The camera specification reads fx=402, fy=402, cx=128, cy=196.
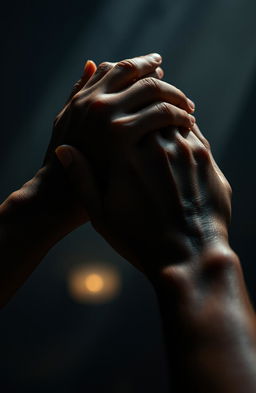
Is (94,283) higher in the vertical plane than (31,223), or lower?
lower

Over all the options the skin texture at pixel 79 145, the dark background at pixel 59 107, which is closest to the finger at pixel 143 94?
the skin texture at pixel 79 145

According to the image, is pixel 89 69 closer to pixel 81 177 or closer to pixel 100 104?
pixel 100 104

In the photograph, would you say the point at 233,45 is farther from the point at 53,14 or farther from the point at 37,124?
the point at 37,124

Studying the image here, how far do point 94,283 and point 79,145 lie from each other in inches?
23.2

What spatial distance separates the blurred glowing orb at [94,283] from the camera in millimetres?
1178

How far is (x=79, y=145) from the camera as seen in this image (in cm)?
73

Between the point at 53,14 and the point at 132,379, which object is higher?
the point at 53,14

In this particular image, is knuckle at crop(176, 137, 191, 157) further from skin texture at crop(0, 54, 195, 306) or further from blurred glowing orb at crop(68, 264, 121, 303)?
blurred glowing orb at crop(68, 264, 121, 303)

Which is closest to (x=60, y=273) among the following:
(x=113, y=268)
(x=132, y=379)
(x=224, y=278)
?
(x=113, y=268)

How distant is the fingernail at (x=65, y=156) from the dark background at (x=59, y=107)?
1.85 feet

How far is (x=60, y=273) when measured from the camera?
1184mm

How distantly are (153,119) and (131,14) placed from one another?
34.3 inches

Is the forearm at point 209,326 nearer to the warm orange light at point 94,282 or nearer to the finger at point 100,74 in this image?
the finger at point 100,74

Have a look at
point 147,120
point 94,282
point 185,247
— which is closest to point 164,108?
point 147,120
